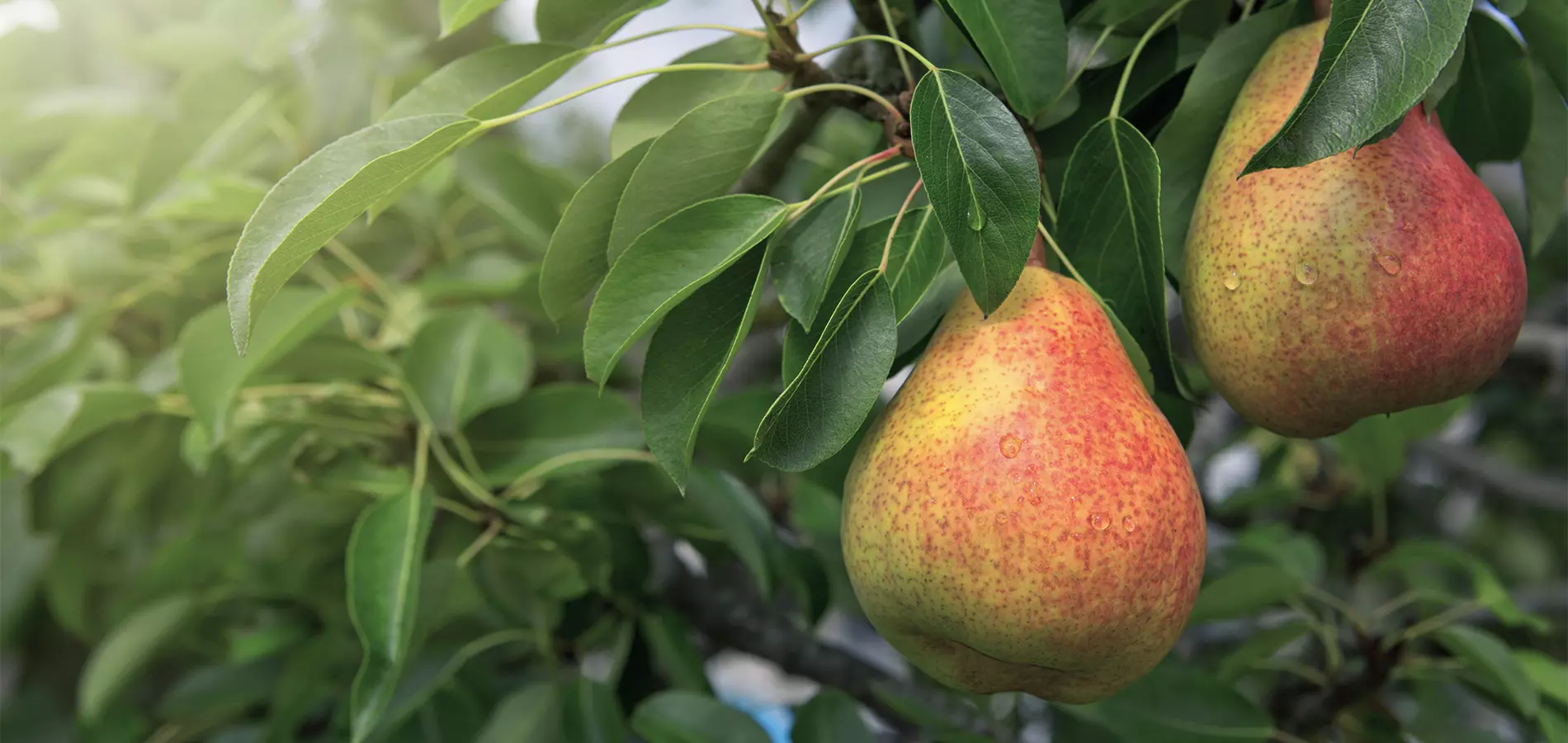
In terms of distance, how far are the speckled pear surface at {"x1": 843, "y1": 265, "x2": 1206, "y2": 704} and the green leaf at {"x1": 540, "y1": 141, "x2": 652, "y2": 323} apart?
6.7 inches

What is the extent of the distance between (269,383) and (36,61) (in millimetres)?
916

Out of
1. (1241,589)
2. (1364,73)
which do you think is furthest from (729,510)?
(1364,73)

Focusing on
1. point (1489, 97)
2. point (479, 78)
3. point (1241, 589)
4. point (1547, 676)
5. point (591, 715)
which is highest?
point (479, 78)

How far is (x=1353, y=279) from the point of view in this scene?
0.45 meters

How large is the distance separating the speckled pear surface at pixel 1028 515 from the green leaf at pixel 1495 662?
45 cm

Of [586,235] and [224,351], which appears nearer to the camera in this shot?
[586,235]

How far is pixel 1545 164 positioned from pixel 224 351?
0.82m

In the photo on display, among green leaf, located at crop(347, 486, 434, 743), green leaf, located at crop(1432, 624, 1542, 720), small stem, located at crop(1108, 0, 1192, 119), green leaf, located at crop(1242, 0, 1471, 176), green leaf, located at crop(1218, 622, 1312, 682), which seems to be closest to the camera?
green leaf, located at crop(1242, 0, 1471, 176)

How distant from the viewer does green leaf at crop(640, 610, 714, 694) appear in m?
0.90

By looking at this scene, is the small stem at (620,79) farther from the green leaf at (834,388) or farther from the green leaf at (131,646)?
the green leaf at (131,646)

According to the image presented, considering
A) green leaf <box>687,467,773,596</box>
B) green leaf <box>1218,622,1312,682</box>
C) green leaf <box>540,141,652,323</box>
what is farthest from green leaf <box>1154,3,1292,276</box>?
green leaf <box>1218,622,1312,682</box>

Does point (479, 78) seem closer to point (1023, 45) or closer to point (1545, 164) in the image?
point (1023, 45)

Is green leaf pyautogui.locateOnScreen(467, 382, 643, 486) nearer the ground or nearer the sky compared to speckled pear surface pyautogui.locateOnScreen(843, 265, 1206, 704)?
nearer the ground

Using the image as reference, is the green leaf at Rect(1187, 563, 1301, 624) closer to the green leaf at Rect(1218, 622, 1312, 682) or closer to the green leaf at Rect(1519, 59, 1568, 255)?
the green leaf at Rect(1218, 622, 1312, 682)
